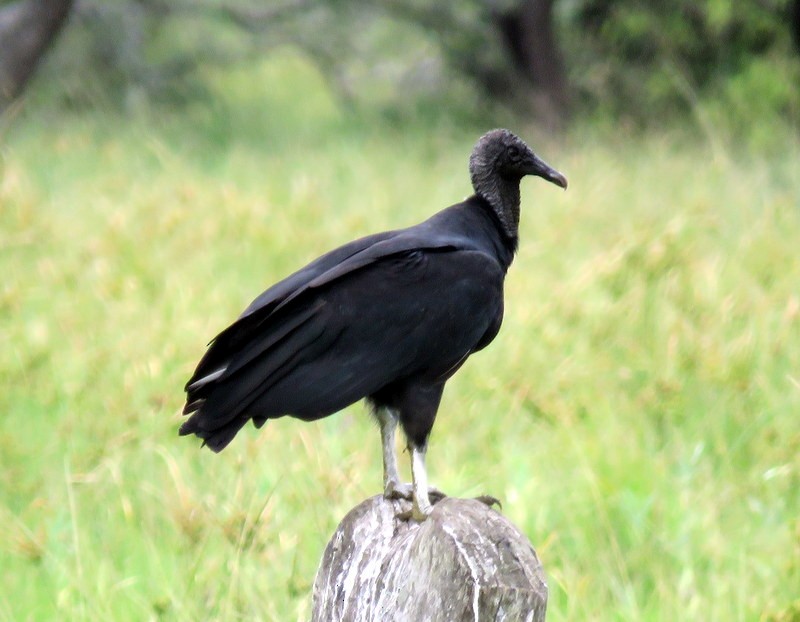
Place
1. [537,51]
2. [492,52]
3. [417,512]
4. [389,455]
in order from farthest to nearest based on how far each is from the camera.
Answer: [492,52]
[537,51]
[389,455]
[417,512]

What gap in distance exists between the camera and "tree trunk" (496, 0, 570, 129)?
9648 millimetres

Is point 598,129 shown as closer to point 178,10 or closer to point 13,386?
point 178,10

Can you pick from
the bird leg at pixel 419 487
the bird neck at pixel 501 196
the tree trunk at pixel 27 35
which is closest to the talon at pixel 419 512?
the bird leg at pixel 419 487

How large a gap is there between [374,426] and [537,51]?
22.8ft

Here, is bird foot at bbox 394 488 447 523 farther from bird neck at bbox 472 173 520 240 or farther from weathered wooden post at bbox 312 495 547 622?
bird neck at bbox 472 173 520 240

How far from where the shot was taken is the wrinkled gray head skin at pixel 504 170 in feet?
7.55

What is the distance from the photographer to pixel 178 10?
9469mm

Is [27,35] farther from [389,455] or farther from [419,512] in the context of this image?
[419,512]

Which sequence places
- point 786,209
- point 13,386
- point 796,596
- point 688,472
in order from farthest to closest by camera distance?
point 786,209, point 13,386, point 688,472, point 796,596

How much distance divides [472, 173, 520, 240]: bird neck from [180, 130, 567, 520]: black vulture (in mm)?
49

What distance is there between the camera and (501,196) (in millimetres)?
2350

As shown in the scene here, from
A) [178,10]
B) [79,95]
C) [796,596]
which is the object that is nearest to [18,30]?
[79,95]

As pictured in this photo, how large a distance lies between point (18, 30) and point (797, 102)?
5.86 metres

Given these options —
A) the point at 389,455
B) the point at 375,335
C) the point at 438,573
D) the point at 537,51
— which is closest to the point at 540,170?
the point at 375,335
